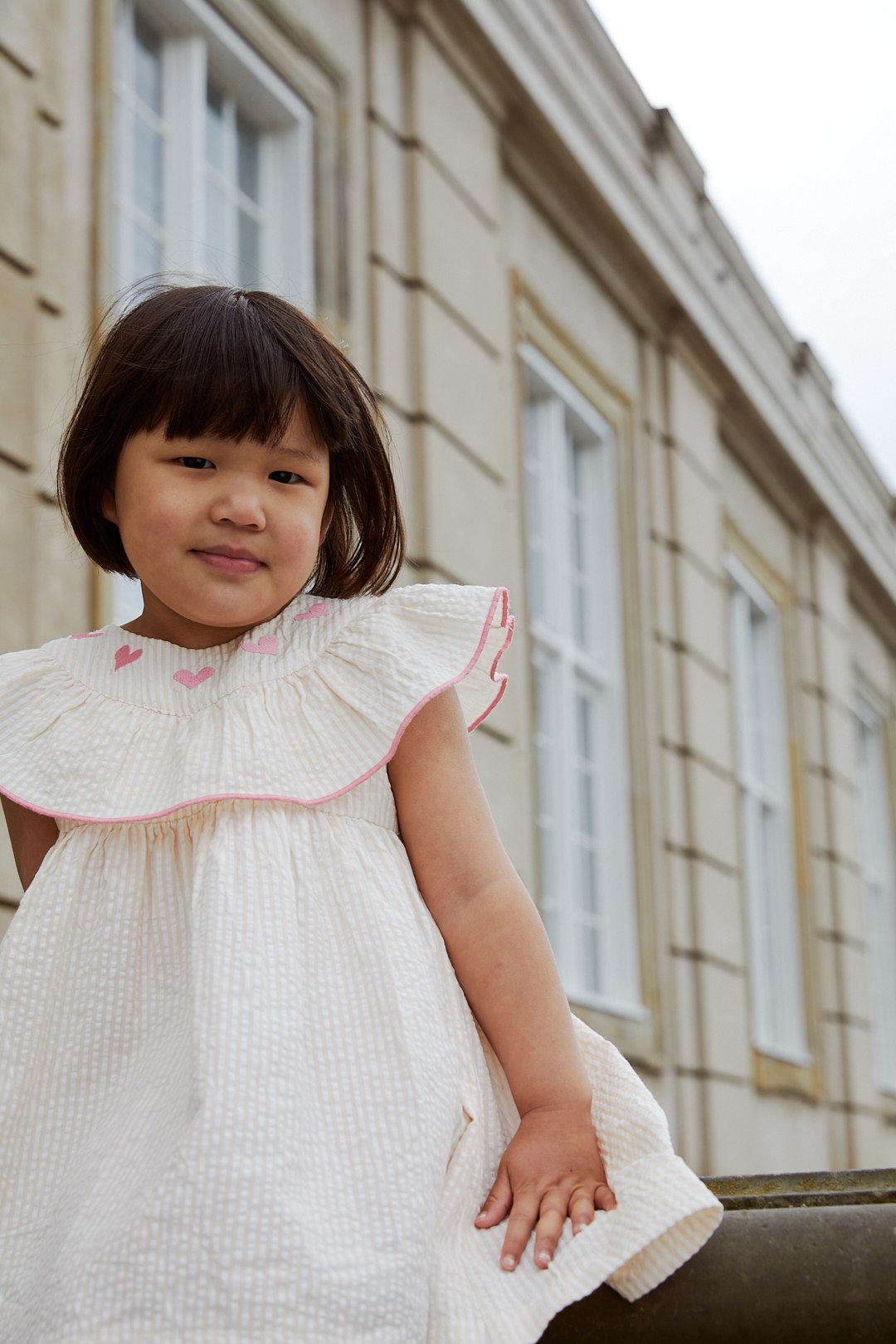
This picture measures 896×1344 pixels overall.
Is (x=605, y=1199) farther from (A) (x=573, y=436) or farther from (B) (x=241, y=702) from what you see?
(A) (x=573, y=436)

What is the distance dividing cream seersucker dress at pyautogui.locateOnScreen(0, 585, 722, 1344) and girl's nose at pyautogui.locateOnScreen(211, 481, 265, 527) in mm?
159

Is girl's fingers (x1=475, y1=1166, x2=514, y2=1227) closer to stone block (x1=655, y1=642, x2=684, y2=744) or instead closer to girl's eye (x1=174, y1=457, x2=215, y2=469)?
girl's eye (x1=174, y1=457, x2=215, y2=469)

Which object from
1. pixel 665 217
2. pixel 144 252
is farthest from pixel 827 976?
pixel 144 252

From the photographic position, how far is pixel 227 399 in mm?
1810

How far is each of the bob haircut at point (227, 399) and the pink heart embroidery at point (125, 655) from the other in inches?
8.1

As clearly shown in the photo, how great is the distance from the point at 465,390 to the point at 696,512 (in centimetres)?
351

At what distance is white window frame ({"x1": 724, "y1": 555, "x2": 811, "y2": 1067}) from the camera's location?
38.6 feet

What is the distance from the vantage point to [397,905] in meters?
1.74

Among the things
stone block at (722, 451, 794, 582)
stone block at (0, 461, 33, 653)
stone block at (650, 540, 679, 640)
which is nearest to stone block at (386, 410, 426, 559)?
stone block at (0, 461, 33, 653)

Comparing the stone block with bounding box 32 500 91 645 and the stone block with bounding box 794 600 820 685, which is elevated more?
the stone block with bounding box 794 600 820 685

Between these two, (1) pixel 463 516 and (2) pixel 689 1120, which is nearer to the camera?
(1) pixel 463 516

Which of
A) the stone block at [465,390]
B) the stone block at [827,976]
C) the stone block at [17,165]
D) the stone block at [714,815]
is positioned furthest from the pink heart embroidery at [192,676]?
the stone block at [827,976]

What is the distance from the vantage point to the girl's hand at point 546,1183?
1.53m

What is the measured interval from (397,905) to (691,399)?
941 cm
